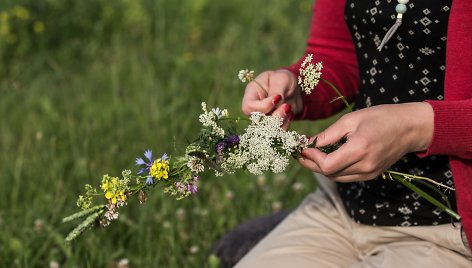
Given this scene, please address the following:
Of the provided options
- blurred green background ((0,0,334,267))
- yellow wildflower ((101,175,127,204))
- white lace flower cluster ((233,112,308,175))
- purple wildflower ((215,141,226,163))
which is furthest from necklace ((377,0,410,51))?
blurred green background ((0,0,334,267))

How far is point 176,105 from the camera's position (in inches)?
129

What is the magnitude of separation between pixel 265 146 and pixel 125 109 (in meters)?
2.06

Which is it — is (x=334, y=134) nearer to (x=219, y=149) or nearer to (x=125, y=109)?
(x=219, y=149)

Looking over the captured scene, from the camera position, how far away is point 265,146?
50.9 inches

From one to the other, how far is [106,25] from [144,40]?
260mm

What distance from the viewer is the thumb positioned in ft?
4.34

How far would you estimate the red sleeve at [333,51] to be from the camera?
188 cm

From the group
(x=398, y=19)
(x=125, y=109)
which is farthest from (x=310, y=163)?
(x=125, y=109)

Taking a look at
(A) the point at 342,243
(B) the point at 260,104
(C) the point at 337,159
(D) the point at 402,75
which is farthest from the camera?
(A) the point at 342,243

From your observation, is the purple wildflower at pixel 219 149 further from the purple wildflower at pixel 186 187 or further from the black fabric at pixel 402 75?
the black fabric at pixel 402 75

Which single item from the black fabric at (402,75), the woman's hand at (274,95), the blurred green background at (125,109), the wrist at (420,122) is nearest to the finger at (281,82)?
the woman's hand at (274,95)

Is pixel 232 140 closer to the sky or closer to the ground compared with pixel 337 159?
closer to the sky

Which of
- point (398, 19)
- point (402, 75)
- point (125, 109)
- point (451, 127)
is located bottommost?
point (451, 127)

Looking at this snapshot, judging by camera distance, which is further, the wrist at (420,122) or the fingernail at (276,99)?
the fingernail at (276,99)
